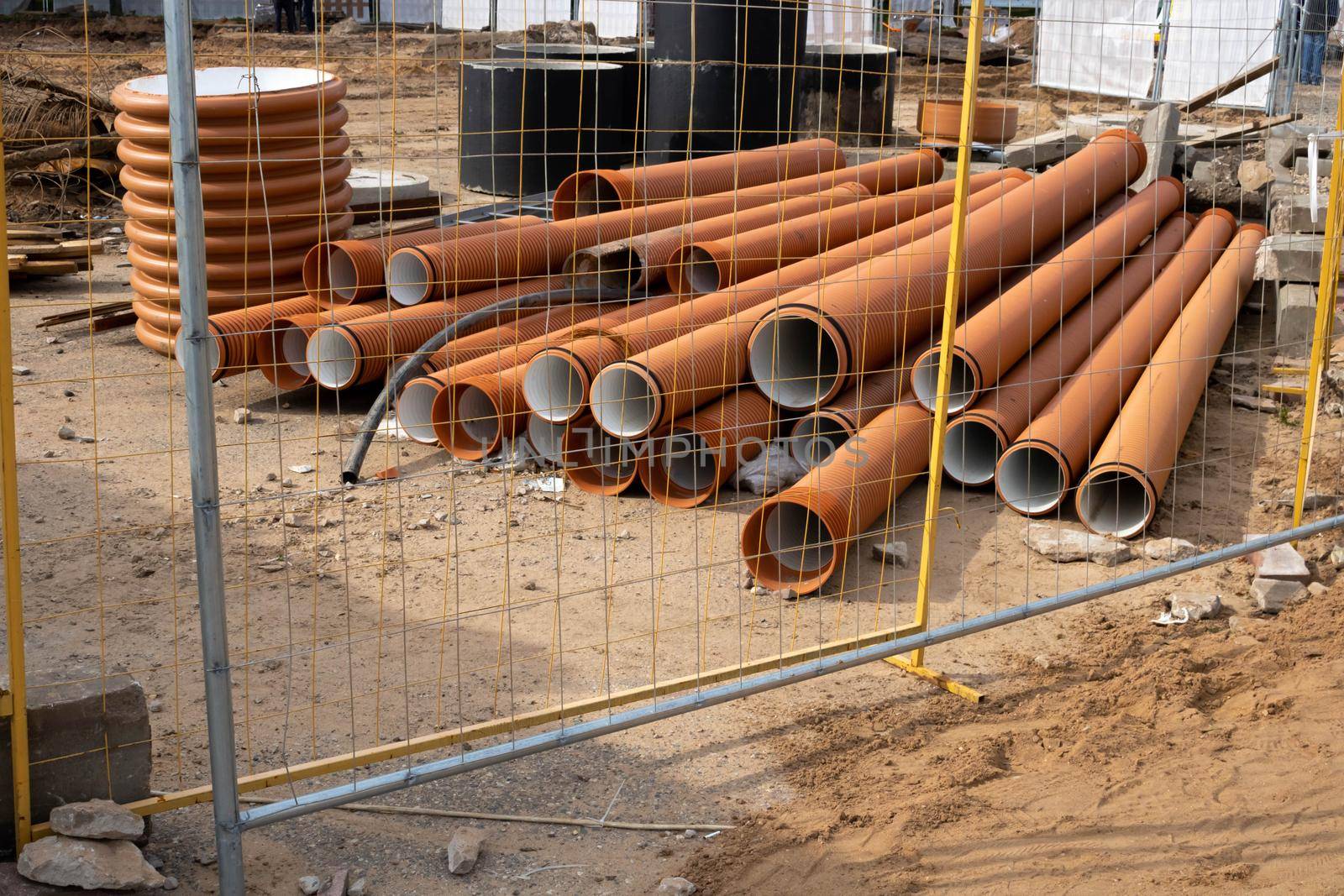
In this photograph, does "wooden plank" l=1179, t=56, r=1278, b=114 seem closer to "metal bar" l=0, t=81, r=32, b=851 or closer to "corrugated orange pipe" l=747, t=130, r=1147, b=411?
"corrugated orange pipe" l=747, t=130, r=1147, b=411

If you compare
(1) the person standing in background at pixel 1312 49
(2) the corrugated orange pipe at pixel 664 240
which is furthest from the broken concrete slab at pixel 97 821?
(1) the person standing in background at pixel 1312 49

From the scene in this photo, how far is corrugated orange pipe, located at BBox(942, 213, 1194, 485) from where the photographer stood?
6.35 metres

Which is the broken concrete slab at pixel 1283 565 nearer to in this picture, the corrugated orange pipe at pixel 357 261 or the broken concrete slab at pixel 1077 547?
the broken concrete slab at pixel 1077 547

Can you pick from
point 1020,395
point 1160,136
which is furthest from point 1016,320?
point 1160,136

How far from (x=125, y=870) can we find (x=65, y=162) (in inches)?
444

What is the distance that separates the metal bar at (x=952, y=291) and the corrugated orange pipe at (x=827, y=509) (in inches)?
22.1

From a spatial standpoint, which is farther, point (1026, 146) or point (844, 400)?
point (1026, 146)

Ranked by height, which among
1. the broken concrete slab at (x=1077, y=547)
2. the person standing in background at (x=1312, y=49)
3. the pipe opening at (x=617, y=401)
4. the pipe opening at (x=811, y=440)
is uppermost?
the person standing in background at (x=1312, y=49)

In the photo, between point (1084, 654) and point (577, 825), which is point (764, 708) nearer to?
point (577, 825)

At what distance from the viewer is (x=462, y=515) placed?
6230mm

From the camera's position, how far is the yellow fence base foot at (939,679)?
4.73 m

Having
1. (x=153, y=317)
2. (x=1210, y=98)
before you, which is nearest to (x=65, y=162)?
(x=153, y=317)

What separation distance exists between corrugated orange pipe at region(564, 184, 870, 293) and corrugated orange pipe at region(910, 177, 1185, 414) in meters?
1.01

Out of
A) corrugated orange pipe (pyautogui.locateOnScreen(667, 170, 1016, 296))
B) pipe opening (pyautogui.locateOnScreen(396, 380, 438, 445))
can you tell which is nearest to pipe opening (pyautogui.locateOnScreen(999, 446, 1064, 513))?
corrugated orange pipe (pyautogui.locateOnScreen(667, 170, 1016, 296))
